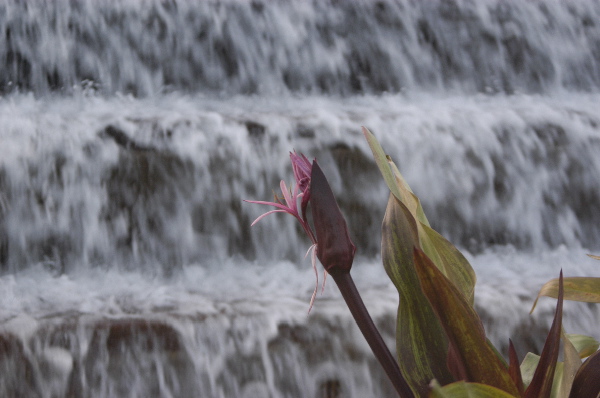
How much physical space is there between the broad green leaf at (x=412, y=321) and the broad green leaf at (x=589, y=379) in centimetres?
8

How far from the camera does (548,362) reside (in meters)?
0.36

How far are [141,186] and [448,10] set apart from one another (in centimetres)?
156

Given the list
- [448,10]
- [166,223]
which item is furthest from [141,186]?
[448,10]

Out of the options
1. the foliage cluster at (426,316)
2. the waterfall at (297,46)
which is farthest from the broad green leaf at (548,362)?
the waterfall at (297,46)

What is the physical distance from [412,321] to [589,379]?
12cm

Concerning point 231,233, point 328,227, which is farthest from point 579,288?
point 231,233

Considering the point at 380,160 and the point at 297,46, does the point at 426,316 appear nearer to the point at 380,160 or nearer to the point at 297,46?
the point at 380,160

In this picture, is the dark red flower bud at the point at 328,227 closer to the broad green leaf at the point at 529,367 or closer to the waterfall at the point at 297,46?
the broad green leaf at the point at 529,367

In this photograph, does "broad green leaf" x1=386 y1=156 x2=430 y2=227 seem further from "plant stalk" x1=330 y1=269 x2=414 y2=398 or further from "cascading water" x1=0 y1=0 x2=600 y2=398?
"cascading water" x1=0 y1=0 x2=600 y2=398

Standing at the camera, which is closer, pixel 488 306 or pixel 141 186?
pixel 488 306

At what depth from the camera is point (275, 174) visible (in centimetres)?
150

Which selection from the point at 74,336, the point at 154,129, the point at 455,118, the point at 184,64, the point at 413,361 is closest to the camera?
the point at 413,361

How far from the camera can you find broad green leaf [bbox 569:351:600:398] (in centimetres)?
36

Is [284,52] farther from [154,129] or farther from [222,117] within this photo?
[154,129]
